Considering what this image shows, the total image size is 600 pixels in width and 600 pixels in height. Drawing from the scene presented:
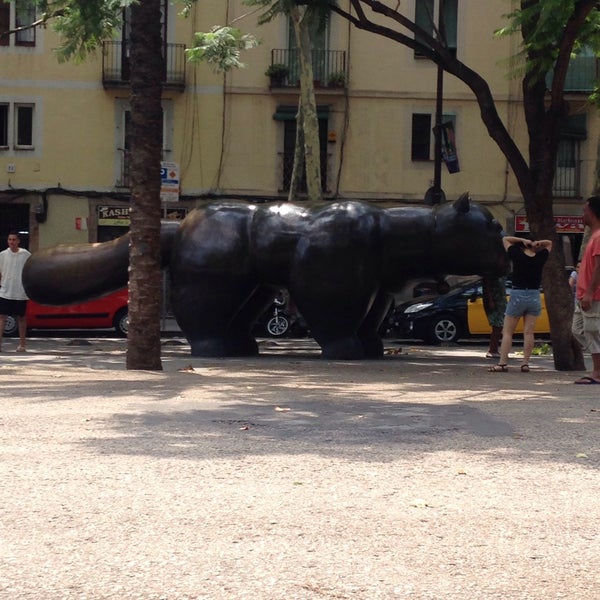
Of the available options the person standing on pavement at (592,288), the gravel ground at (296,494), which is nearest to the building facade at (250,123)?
the person standing on pavement at (592,288)

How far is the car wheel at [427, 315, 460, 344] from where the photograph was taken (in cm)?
2427

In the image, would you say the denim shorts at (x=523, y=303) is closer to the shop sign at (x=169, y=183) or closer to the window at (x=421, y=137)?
the shop sign at (x=169, y=183)

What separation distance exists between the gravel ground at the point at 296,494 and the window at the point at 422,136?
24897 millimetres

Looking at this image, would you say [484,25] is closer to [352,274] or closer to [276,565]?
[352,274]

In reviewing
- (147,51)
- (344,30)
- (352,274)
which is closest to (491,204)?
(344,30)

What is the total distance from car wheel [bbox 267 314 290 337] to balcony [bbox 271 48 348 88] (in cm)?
1086

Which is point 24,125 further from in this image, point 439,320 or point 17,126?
point 439,320

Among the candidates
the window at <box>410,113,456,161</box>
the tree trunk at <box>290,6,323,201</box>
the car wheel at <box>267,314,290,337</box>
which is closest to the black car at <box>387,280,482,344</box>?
the car wheel at <box>267,314,290,337</box>

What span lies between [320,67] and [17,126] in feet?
28.3

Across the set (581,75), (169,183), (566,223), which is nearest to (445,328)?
(169,183)

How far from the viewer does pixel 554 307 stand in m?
14.9

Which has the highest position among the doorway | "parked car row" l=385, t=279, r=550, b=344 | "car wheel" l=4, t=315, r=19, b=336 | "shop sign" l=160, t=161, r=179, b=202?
"shop sign" l=160, t=161, r=179, b=202

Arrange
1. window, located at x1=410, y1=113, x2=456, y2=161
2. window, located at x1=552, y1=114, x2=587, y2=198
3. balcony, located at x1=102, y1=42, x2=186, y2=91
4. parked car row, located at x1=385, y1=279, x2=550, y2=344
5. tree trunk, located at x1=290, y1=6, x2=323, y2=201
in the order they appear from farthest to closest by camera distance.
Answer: window, located at x1=552, y1=114, x2=587, y2=198 → window, located at x1=410, y1=113, x2=456, y2=161 → balcony, located at x1=102, y1=42, x2=186, y2=91 → tree trunk, located at x1=290, y1=6, x2=323, y2=201 → parked car row, located at x1=385, y1=279, x2=550, y2=344

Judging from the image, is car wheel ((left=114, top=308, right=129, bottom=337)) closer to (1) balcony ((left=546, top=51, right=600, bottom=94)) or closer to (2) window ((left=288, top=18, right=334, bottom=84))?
(2) window ((left=288, top=18, right=334, bottom=84))
